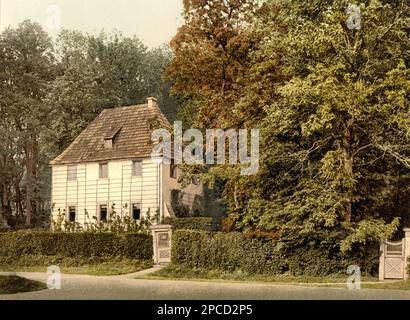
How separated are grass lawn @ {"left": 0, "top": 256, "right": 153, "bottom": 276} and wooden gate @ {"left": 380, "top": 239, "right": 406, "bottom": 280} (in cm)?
930

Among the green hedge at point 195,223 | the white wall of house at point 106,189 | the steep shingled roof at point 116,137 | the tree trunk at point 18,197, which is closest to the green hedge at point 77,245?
the green hedge at point 195,223

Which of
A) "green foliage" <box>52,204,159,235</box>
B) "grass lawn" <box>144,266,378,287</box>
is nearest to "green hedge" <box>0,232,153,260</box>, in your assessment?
"green foliage" <box>52,204,159,235</box>

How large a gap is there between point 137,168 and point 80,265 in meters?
7.16

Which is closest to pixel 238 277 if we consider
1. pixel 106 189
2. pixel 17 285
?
pixel 17 285

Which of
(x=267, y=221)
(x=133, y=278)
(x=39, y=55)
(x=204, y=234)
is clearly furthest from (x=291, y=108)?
(x=39, y=55)

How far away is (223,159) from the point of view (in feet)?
77.1

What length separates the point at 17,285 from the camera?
18469 millimetres

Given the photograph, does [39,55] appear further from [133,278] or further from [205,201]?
[133,278]

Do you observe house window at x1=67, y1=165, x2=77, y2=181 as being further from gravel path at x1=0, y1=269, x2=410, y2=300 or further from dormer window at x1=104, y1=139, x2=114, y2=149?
gravel path at x1=0, y1=269, x2=410, y2=300

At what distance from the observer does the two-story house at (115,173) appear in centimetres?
2975

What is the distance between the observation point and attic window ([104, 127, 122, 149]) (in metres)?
32.6

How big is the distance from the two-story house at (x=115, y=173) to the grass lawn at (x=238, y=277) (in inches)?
264

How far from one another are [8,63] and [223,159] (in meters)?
15.6

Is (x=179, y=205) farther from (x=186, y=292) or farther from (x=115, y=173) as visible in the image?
(x=186, y=292)
